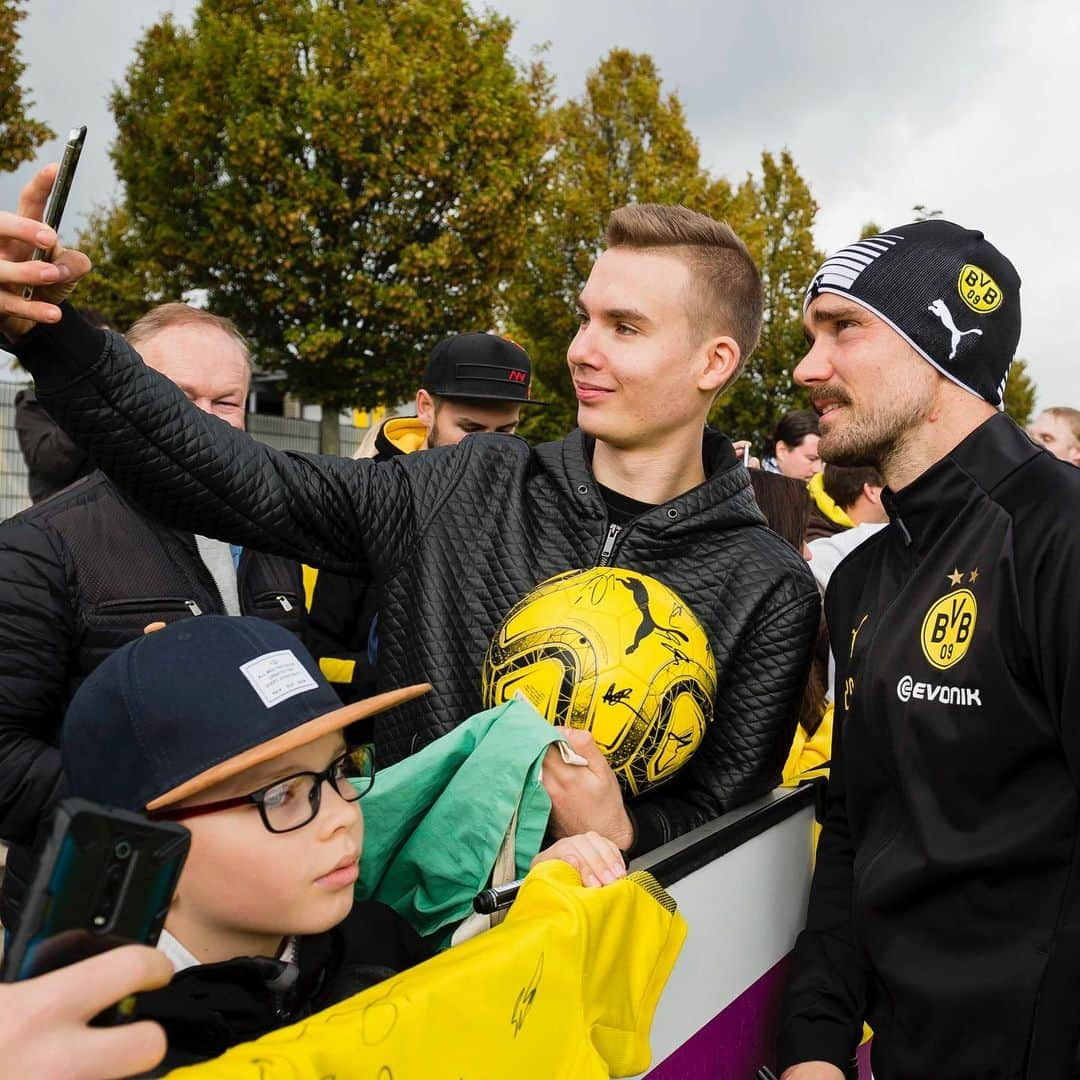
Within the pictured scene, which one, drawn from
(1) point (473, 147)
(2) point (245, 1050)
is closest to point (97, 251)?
(1) point (473, 147)

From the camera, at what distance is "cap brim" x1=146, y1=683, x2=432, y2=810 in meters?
1.44

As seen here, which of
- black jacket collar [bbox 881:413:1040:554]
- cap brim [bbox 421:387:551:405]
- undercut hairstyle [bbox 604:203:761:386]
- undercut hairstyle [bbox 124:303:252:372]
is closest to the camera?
black jacket collar [bbox 881:413:1040:554]

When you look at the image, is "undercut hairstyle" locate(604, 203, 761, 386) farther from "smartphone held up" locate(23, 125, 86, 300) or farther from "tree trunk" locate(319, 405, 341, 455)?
"tree trunk" locate(319, 405, 341, 455)

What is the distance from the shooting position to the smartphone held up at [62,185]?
155 cm

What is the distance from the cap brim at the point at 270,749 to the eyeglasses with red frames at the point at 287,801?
0.03 meters

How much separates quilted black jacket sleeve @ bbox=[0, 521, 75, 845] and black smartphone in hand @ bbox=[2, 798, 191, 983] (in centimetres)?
186

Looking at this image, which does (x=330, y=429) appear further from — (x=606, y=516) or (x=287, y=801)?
(x=287, y=801)

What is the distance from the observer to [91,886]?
36.6 inches

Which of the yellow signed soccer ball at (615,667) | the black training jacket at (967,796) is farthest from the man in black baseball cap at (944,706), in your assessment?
Answer: the yellow signed soccer ball at (615,667)

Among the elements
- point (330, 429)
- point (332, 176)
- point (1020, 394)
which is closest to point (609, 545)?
point (332, 176)

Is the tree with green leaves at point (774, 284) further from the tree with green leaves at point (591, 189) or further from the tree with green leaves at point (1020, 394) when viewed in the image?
the tree with green leaves at point (1020, 394)

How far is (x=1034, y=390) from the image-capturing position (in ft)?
216

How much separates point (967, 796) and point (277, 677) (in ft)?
4.15

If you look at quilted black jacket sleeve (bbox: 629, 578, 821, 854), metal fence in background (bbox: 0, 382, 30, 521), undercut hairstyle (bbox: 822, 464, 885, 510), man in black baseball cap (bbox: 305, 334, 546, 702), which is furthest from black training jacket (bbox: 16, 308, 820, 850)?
metal fence in background (bbox: 0, 382, 30, 521)
